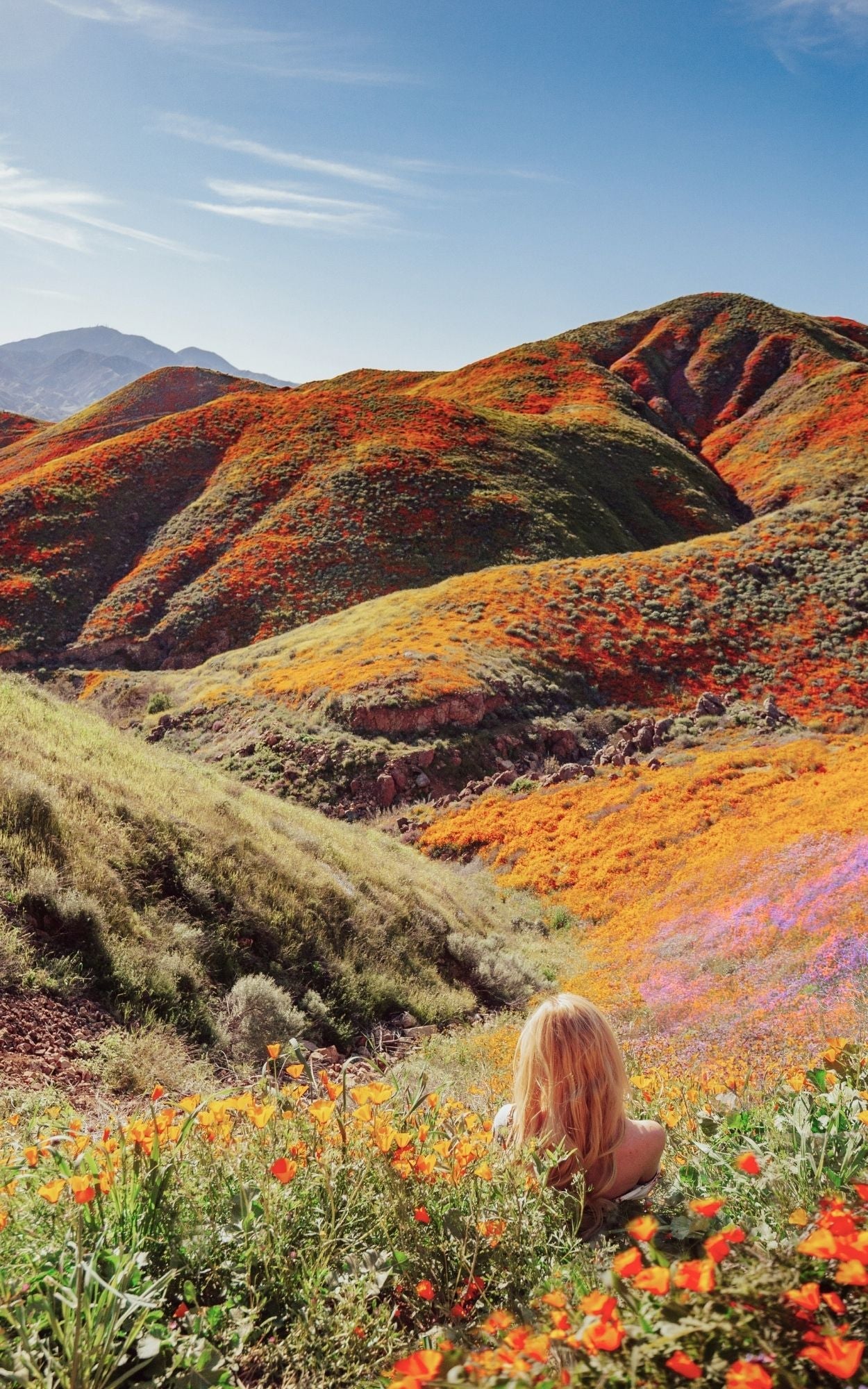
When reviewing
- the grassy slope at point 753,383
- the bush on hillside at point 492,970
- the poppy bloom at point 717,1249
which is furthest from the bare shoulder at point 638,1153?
the grassy slope at point 753,383

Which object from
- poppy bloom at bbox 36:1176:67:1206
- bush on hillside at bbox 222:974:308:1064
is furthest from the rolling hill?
poppy bloom at bbox 36:1176:67:1206

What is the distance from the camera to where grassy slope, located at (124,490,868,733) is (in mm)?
21312

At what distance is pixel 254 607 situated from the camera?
105 ft

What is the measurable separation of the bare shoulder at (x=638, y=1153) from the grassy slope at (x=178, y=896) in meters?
3.52

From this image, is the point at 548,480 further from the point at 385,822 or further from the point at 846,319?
the point at 846,319

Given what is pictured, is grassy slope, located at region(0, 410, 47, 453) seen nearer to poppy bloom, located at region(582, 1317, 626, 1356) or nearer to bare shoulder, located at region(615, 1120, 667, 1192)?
bare shoulder, located at region(615, 1120, 667, 1192)

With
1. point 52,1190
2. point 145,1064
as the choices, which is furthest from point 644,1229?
point 145,1064

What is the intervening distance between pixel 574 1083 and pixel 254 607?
3105 centimetres

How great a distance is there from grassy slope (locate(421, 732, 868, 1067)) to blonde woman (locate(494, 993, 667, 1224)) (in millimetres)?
3417

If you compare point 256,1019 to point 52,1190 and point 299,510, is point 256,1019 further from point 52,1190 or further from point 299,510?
point 299,510

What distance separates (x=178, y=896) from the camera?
21.5ft

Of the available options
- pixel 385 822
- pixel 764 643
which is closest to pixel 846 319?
pixel 764 643

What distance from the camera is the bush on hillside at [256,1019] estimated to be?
525 centimetres

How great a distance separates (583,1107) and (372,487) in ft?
124
